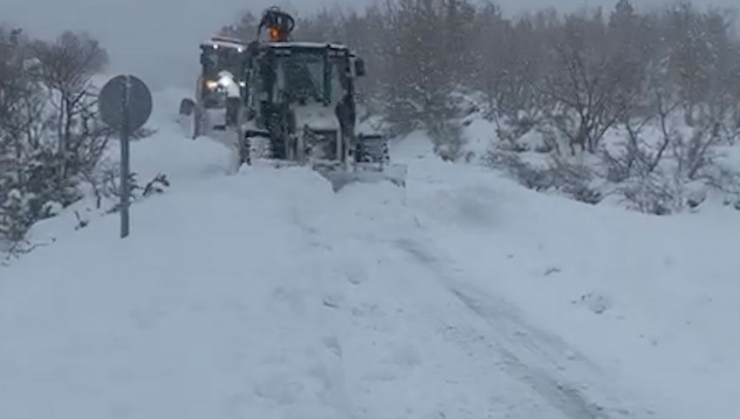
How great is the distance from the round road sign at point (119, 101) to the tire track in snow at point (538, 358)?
12.1ft

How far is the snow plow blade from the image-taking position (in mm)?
15742

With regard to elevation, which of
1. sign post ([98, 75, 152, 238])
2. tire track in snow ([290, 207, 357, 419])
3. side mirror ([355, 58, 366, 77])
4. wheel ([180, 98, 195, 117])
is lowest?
tire track in snow ([290, 207, 357, 419])

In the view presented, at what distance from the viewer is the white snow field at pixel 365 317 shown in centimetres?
669

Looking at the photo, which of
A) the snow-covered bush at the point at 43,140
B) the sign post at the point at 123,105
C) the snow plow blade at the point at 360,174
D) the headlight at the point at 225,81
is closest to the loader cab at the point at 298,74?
the snow plow blade at the point at 360,174

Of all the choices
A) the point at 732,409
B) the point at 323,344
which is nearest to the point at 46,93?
the point at 323,344

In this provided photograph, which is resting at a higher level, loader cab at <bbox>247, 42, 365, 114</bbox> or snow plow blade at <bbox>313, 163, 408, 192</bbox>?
loader cab at <bbox>247, 42, 365, 114</bbox>

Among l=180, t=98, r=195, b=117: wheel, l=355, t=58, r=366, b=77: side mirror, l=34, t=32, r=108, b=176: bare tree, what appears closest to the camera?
l=355, t=58, r=366, b=77: side mirror

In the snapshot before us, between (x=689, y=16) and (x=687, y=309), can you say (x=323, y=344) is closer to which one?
(x=687, y=309)

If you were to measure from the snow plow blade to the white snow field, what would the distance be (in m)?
1.42

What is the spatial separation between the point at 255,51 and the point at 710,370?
12.4m

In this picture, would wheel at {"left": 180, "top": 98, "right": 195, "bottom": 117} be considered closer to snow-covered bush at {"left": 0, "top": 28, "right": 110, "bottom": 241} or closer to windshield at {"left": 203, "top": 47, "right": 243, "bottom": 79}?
windshield at {"left": 203, "top": 47, "right": 243, "bottom": 79}

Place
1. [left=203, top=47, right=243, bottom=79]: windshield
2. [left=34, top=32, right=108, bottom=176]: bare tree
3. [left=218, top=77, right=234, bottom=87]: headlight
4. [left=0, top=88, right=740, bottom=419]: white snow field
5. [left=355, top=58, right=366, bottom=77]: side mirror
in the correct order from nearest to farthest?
[left=0, top=88, right=740, bottom=419]: white snow field, [left=355, top=58, right=366, bottom=77]: side mirror, [left=34, top=32, right=108, bottom=176]: bare tree, [left=218, top=77, right=234, bottom=87]: headlight, [left=203, top=47, right=243, bottom=79]: windshield

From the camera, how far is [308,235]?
12305 mm

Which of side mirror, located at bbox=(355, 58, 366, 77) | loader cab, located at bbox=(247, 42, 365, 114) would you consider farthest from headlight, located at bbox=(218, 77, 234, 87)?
side mirror, located at bbox=(355, 58, 366, 77)
